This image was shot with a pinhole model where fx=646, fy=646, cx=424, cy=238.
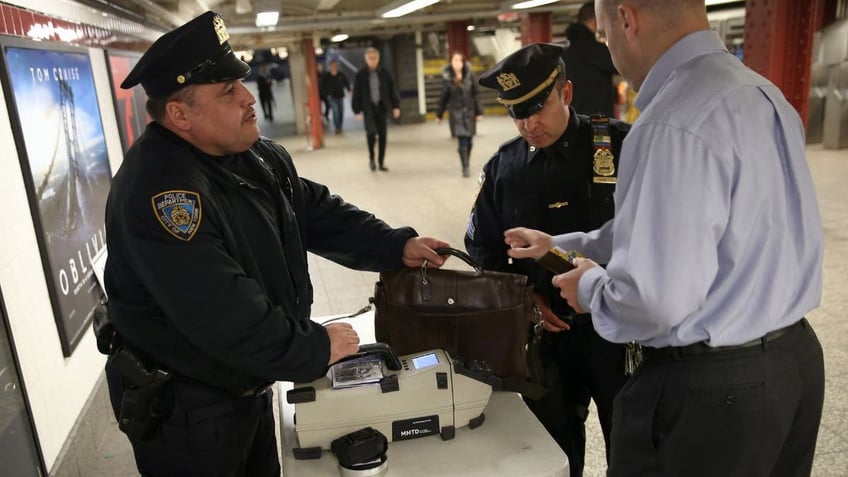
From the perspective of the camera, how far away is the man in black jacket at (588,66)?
4.59m

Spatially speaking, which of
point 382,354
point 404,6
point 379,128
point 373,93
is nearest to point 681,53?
point 382,354

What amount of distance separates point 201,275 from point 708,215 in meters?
0.97

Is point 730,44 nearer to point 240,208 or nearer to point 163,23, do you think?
point 163,23

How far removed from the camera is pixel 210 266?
4.37 ft

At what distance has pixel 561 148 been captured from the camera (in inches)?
76.9

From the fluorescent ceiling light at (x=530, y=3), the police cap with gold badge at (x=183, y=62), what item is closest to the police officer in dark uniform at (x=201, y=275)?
the police cap with gold badge at (x=183, y=62)

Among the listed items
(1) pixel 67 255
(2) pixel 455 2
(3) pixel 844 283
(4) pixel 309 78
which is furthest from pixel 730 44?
(1) pixel 67 255

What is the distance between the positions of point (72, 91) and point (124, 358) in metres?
2.48

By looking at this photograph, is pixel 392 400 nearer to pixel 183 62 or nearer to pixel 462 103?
pixel 183 62

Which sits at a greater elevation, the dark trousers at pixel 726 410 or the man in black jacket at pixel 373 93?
the man in black jacket at pixel 373 93

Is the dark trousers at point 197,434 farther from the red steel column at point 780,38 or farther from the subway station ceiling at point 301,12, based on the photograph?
the subway station ceiling at point 301,12

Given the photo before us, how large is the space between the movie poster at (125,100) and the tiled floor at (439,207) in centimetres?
178

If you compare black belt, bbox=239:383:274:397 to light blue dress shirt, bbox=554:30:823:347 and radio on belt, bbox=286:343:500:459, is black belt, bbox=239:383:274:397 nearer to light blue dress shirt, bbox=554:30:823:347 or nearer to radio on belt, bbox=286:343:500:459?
radio on belt, bbox=286:343:500:459

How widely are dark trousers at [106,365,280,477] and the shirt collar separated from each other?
45.8 inches
